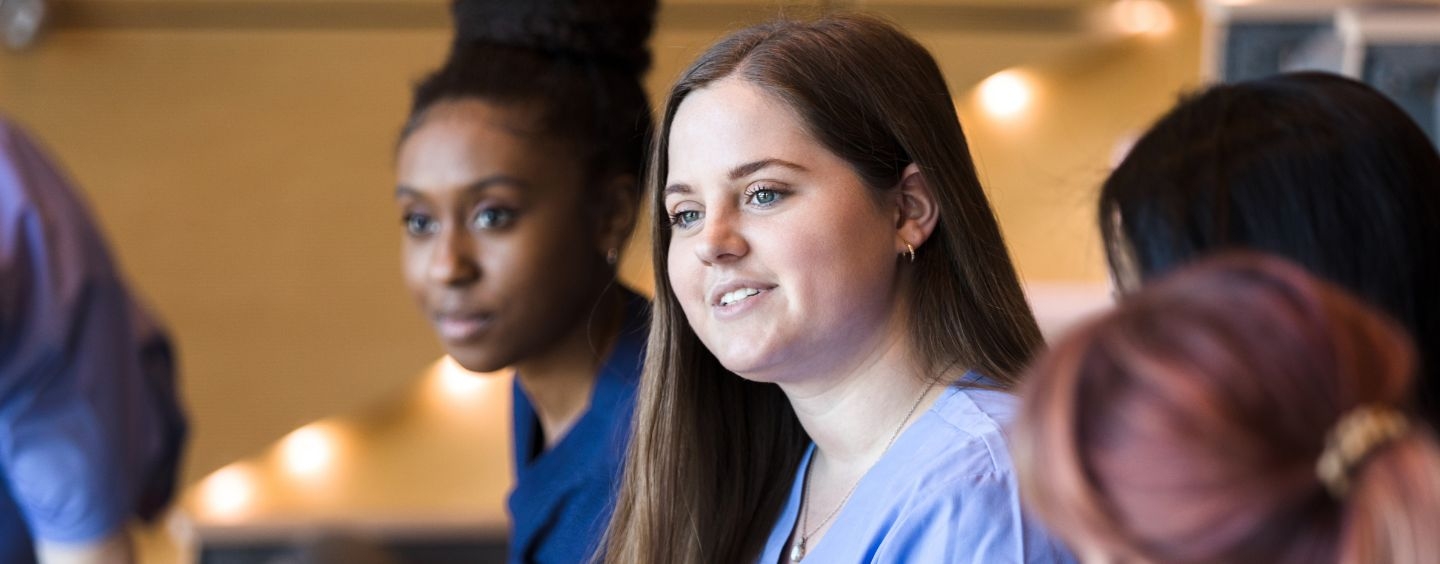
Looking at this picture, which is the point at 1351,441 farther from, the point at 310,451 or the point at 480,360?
the point at 310,451

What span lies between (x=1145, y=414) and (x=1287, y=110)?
1.38 feet

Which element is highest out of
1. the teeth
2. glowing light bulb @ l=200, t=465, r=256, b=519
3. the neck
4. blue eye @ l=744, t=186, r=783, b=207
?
blue eye @ l=744, t=186, r=783, b=207

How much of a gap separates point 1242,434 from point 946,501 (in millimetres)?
491

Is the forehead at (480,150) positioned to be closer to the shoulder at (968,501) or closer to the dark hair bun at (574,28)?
the dark hair bun at (574,28)

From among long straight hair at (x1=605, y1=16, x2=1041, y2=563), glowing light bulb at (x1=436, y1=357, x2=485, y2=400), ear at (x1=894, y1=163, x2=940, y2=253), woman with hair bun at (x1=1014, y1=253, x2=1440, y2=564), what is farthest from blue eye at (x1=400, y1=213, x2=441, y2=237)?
glowing light bulb at (x1=436, y1=357, x2=485, y2=400)

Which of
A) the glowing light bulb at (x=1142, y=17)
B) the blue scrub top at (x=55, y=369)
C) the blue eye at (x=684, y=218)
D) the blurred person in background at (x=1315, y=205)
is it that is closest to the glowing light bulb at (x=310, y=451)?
the blue scrub top at (x=55, y=369)

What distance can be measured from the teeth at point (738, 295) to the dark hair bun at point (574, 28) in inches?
24.0

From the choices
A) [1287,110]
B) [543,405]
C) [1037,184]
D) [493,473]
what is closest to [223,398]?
[493,473]

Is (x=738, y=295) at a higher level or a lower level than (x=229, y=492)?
higher

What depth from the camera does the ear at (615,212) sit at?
1.75 m

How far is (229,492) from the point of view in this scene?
161 inches

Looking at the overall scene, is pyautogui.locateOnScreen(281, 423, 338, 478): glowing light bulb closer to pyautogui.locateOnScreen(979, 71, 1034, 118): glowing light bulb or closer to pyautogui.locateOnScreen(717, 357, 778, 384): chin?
pyautogui.locateOnScreen(979, 71, 1034, 118): glowing light bulb

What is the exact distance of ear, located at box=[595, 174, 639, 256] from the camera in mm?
1747

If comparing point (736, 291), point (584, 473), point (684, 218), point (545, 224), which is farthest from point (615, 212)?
point (736, 291)
